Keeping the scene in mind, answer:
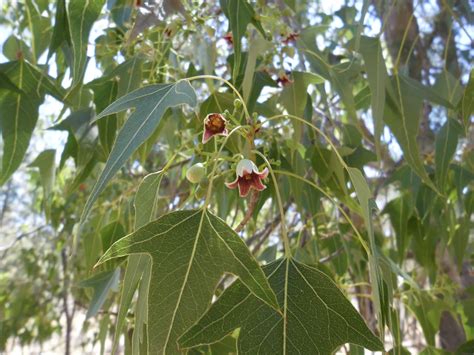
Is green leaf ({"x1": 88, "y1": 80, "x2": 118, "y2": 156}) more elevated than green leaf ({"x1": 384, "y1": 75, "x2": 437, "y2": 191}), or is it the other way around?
green leaf ({"x1": 88, "y1": 80, "x2": 118, "y2": 156})

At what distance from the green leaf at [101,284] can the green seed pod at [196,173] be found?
41 centimetres

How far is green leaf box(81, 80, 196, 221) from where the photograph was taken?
0.54m

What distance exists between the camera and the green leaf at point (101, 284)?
3.22 feet

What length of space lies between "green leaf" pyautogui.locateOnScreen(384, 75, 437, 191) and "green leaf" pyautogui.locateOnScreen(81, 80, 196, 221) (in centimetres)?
44

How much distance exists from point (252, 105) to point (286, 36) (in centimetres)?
17

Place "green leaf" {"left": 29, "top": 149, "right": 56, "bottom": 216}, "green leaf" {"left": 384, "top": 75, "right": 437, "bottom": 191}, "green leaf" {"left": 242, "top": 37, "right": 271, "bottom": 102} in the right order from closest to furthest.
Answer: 1. "green leaf" {"left": 242, "top": 37, "right": 271, "bottom": 102}
2. "green leaf" {"left": 384, "top": 75, "right": 437, "bottom": 191}
3. "green leaf" {"left": 29, "top": 149, "right": 56, "bottom": 216}

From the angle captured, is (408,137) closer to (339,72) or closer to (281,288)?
(339,72)

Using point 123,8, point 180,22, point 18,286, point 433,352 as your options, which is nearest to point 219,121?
point 180,22

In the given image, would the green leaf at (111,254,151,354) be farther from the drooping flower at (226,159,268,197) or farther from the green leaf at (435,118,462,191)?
the green leaf at (435,118,462,191)

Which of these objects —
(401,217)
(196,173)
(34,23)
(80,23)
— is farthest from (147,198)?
(401,217)

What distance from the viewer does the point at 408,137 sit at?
0.95 metres

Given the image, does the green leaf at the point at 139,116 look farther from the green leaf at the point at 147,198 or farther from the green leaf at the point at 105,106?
the green leaf at the point at 105,106

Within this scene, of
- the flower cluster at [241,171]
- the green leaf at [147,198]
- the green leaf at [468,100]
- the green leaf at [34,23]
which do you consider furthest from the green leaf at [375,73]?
the green leaf at [34,23]

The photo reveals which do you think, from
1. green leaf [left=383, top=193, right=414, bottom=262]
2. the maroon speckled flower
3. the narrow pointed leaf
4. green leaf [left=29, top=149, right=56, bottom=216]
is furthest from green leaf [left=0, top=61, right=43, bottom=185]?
green leaf [left=383, top=193, right=414, bottom=262]
